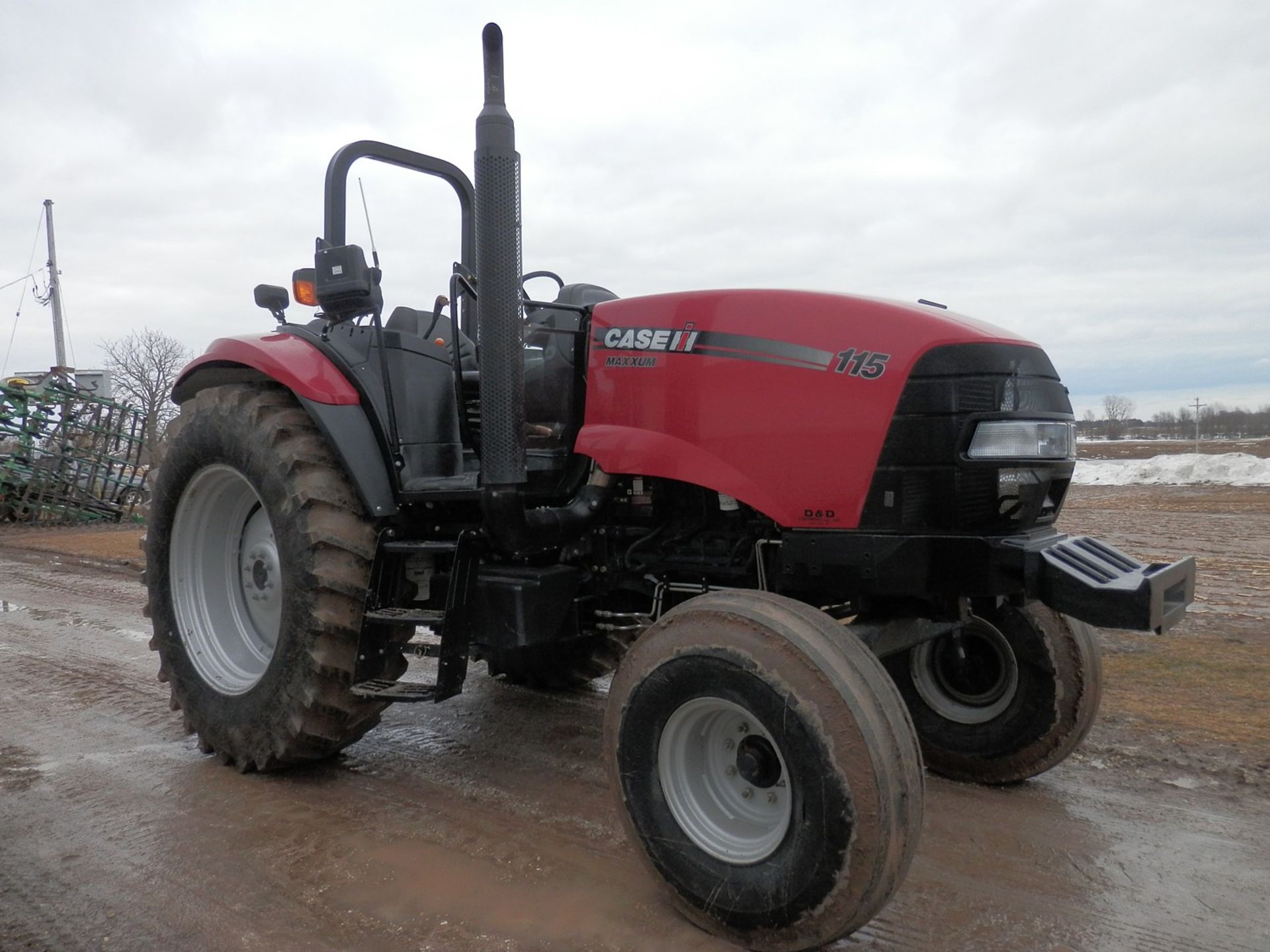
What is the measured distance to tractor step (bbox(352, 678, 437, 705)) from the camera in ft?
11.0

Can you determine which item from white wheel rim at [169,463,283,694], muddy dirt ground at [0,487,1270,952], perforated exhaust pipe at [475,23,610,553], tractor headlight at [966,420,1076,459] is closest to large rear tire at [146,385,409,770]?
white wheel rim at [169,463,283,694]

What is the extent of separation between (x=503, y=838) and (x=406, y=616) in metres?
0.83

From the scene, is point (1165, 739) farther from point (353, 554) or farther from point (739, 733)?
point (353, 554)

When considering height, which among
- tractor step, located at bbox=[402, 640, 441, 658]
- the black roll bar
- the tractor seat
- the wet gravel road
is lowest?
the wet gravel road

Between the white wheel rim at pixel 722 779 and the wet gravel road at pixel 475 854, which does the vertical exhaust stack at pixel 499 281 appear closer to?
the white wheel rim at pixel 722 779

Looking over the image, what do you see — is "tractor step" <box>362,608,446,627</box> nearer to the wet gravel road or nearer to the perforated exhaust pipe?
the perforated exhaust pipe

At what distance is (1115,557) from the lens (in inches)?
118

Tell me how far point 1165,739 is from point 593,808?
7.92ft

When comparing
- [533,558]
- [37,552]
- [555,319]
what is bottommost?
[37,552]

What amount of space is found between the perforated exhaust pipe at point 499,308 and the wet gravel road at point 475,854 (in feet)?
3.53

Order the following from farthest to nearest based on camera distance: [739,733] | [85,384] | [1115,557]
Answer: [85,384] < [1115,557] < [739,733]

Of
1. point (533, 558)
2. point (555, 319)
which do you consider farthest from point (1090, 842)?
point (555, 319)

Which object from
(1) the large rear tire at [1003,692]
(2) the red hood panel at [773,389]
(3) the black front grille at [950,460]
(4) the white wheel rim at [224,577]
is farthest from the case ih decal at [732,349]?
(4) the white wheel rim at [224,577]

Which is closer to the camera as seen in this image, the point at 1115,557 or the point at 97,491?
the point at 1115,557
